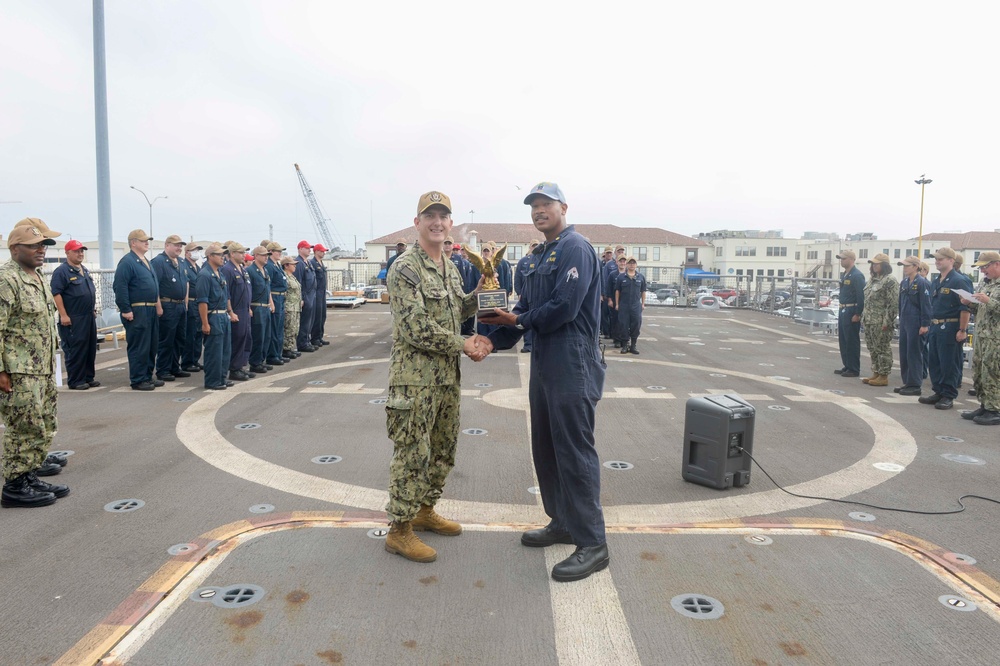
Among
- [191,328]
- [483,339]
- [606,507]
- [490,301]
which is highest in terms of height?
[490,301]

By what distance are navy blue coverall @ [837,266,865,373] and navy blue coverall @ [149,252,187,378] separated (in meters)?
9.83

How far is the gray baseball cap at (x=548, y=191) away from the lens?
3518mm

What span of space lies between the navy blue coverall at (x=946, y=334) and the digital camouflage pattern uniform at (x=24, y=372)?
915 centimetres

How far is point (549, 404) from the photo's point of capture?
3453mm

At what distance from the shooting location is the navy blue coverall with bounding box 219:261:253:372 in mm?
9008

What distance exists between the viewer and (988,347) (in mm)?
7238

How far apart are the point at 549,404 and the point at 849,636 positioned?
1693 mm

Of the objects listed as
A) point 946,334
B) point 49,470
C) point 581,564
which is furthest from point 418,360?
point 946,334

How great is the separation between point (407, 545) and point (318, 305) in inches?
387

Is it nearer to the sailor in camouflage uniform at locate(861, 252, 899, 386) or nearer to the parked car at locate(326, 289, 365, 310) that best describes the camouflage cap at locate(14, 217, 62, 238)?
the sailor in camouflage uniform at locate(861, 252, 899, 386)

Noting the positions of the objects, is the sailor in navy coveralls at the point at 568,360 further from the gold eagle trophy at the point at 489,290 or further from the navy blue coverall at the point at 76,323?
the navy blue coverall at the point at 76,323

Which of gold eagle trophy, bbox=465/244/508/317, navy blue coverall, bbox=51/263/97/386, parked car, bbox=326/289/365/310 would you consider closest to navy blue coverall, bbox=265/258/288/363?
navy blue coverall, bbox=51/263/97/386

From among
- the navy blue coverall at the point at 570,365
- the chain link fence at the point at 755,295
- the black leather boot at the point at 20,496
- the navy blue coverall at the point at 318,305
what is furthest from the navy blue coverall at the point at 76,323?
the navy blue coverall at the point at 570,365

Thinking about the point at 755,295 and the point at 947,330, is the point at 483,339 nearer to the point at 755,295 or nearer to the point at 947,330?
the point at 947,330
